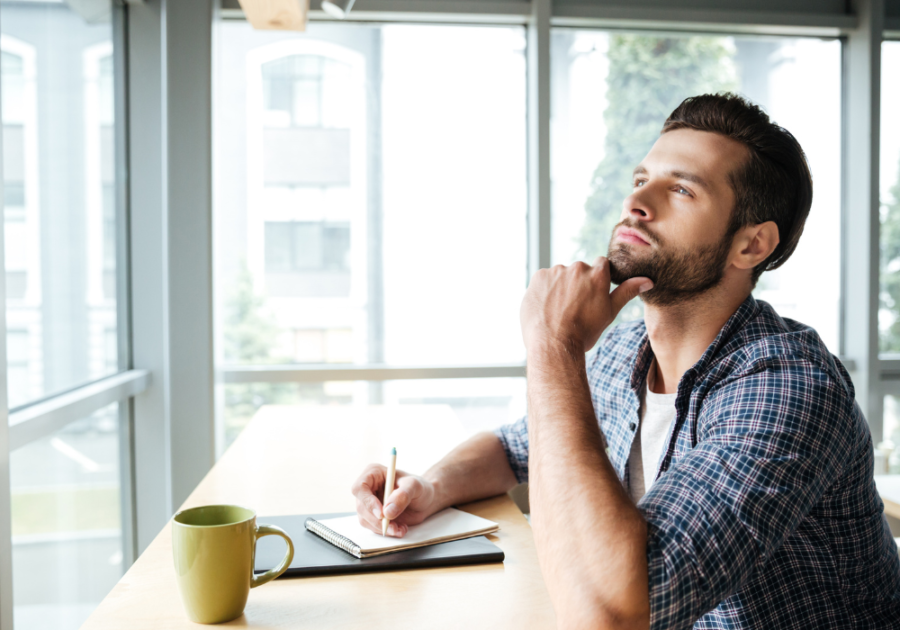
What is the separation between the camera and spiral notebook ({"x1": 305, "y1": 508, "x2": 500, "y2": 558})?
1.06 m

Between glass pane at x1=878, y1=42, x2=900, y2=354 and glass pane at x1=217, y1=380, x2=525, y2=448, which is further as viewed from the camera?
glass pane at x1=878, y1=42, x2=900, y2=354

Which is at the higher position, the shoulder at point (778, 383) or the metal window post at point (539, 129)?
the metal window post at point (539, 129)

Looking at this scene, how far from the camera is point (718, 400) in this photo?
1035mm

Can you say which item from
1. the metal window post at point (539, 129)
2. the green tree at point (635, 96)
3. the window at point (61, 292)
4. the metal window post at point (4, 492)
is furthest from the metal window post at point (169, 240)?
the green tree at point (635, 96)

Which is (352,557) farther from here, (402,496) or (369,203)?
(369,203)

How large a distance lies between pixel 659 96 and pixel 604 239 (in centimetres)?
72

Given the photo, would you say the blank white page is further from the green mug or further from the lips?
the lips

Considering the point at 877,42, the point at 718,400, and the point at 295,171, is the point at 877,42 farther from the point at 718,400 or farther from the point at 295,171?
the point at 718,400

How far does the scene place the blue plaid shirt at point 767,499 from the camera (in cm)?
84

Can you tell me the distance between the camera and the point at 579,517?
874 mm

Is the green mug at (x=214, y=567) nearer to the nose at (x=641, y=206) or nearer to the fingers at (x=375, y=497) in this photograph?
the fingers at (x=375, y=497)

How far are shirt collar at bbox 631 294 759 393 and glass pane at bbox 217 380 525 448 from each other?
70.5 inches

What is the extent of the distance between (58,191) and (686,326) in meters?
1.95

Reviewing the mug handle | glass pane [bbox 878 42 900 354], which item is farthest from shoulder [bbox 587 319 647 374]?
glass pane [bbox 878 42 900 354]
